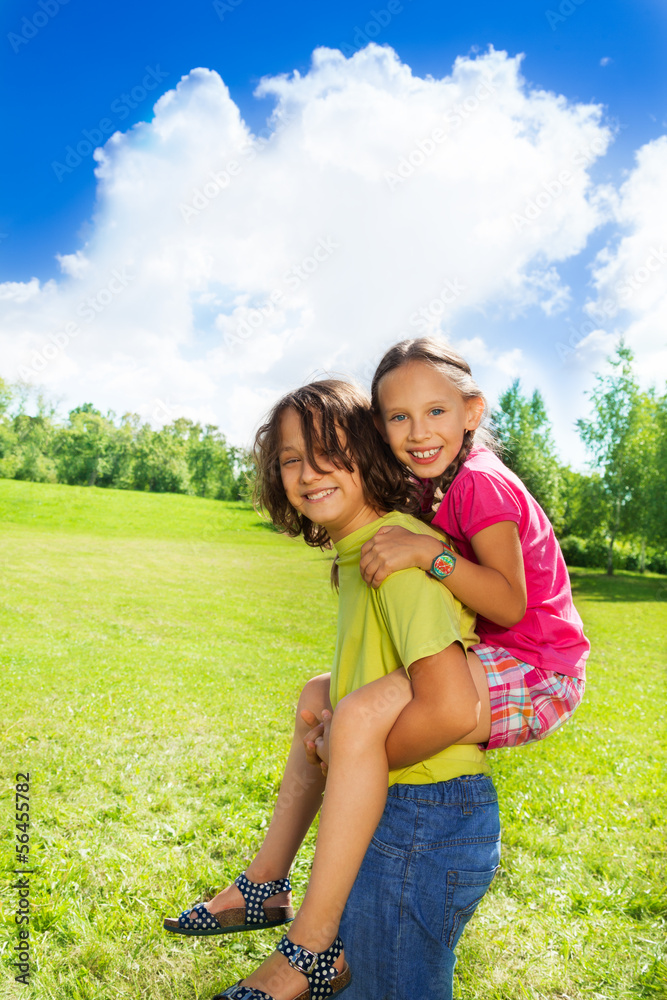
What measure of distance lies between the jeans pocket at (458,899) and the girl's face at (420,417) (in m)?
1.21

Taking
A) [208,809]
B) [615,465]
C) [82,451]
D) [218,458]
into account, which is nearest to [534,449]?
[615,465]

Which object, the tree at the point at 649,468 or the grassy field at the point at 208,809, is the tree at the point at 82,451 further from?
the tree at the point at 649,468

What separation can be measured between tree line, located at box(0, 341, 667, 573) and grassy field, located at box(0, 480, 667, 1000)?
15805 mm

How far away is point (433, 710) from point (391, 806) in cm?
38

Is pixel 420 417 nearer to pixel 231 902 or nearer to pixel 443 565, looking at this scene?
pixel 443 565

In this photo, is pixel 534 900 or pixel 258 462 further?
pixel 534 900

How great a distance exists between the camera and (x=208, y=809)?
12.1 feet

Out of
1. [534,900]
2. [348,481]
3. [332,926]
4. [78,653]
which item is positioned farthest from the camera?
[78,653]

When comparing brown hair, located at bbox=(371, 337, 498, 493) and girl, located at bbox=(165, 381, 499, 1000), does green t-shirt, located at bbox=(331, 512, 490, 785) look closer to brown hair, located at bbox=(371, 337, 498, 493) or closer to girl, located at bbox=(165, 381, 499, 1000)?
girl, located at bbox=(165, 381, 499, 1000)

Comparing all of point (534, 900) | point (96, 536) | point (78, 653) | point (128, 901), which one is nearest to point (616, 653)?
point (78, 653)

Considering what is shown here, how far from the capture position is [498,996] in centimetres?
230

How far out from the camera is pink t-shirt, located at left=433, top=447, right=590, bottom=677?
6.44 feet

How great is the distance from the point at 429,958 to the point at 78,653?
23.9ft

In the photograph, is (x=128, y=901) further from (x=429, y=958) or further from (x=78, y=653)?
(x=78, y=653)
